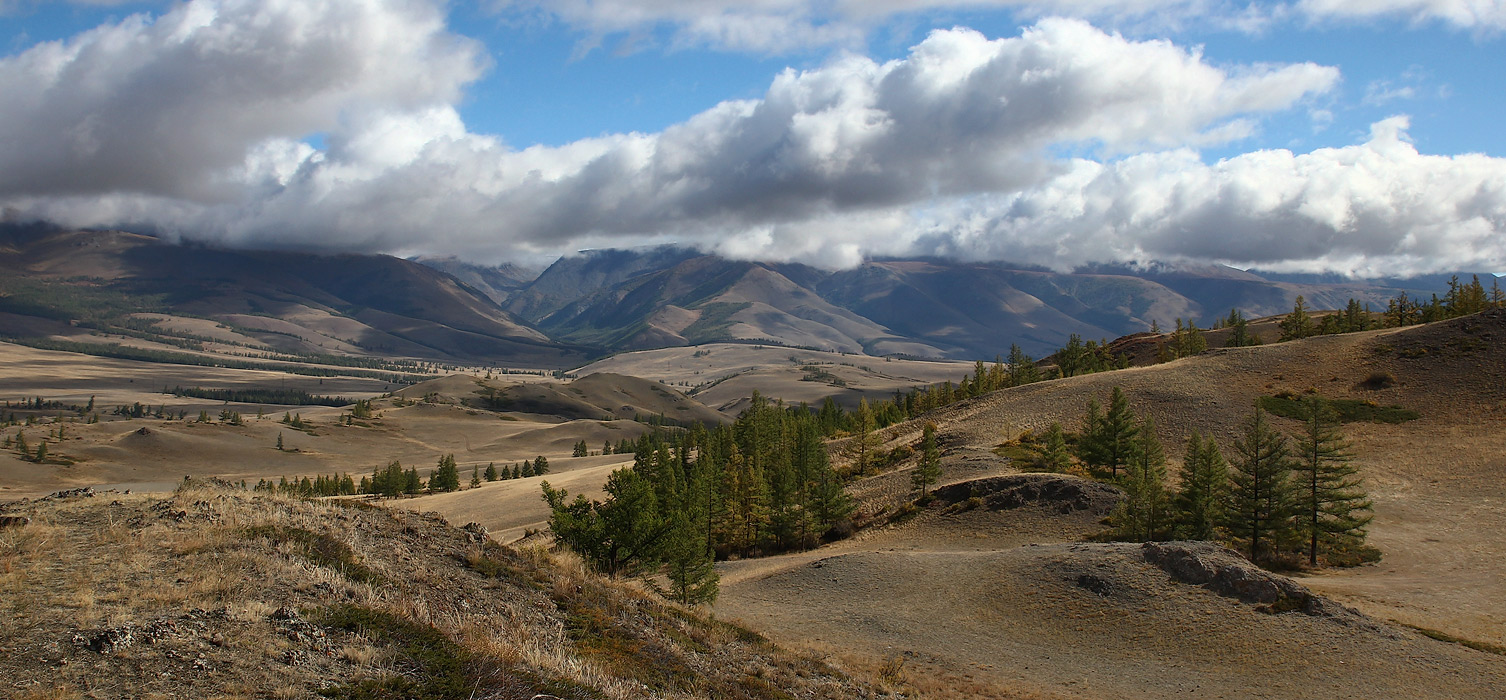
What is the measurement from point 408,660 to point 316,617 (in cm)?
239

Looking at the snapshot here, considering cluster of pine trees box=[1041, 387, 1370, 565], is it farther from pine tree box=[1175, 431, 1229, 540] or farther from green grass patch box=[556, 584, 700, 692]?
green grass patch box=[556, 584, 700, 692]

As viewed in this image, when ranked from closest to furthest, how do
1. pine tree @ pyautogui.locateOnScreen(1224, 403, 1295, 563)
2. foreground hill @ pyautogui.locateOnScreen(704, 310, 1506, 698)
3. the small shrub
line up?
foreground hill @ pyautogui.locateOnScreen(704, 310, 1506, 698) < pine tree @ pyautogui.locateOnScreen(1224, 403, 1295, 563) < the small shrub

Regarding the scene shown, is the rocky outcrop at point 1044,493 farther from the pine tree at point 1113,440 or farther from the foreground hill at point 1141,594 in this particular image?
the pine tree at point 1113,440

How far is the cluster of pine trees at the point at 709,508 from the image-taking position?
108ft

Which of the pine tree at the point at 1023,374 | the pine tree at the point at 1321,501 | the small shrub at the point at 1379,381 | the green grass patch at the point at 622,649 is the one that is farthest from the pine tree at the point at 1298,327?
the green grass patch at the point at 622,649

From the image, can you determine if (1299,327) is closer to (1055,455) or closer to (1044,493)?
(1055,455)

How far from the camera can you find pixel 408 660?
12.6 m

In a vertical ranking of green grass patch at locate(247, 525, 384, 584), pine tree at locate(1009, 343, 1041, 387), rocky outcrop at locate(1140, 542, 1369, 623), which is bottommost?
rocky outcrop at locate(1140, 542, 1369, 623)

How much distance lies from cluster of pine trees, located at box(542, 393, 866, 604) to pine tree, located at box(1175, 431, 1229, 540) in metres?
23.4

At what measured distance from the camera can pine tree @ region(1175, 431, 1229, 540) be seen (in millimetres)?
44531

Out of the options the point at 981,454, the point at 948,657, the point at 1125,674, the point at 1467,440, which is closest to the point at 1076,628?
the point at 1125,674

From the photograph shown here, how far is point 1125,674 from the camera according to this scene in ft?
90.9

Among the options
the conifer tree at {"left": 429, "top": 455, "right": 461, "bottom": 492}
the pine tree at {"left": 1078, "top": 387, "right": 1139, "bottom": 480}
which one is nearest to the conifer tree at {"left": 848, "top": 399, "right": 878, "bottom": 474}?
the pine tree at {"left": 1078, "top": 387, "right": 1139, "bottom": 480}

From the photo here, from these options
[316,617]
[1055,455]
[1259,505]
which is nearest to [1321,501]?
[1259,505]
